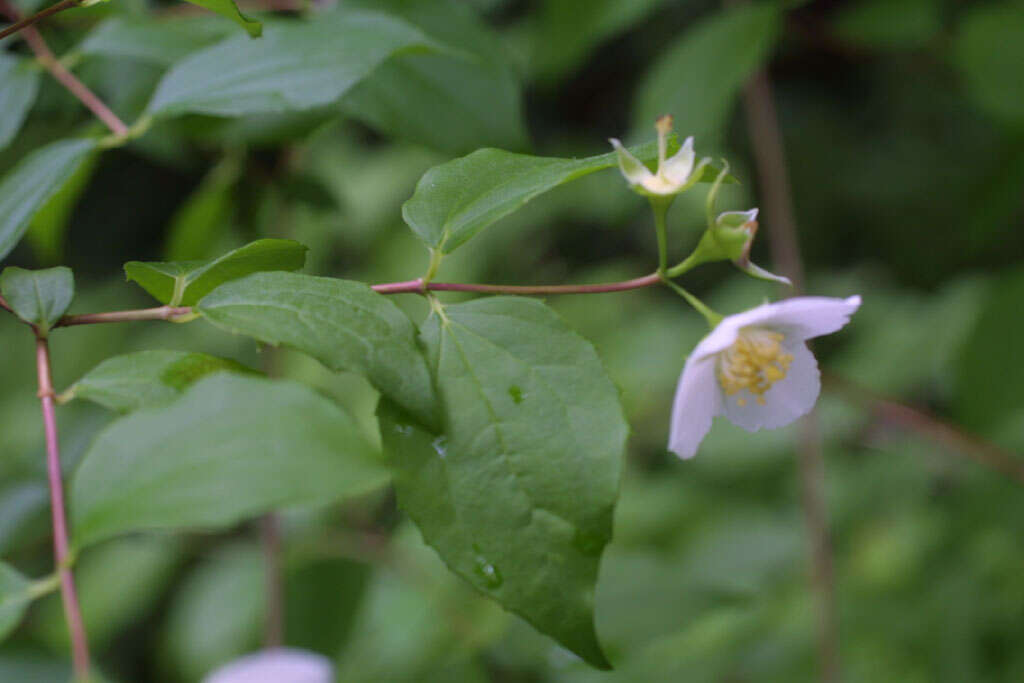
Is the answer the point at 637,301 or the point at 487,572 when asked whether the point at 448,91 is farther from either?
the point at 637,301

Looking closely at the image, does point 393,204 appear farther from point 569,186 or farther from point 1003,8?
point 1003,8

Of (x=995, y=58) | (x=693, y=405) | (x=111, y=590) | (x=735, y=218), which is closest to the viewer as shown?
(x=735, y=218)

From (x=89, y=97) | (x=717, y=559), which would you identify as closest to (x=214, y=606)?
(x=717, y=559)

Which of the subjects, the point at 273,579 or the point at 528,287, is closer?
the point at 528,287

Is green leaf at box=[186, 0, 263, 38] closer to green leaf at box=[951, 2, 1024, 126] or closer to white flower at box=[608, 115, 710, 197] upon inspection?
white flower at box=[608, 115, 710, 197]

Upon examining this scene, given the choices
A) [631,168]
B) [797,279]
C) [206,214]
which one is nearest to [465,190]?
[631,168]
